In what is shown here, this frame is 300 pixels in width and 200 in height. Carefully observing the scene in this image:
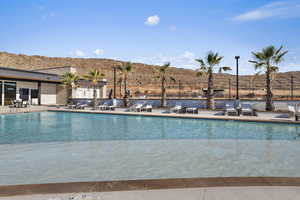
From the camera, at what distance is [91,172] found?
421 cm

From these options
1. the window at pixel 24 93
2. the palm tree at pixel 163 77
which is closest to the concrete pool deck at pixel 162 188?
the palm tree at pixel 163 77

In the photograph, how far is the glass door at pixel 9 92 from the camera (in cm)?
2231

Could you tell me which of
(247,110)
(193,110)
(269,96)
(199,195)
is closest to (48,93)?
(193,110)

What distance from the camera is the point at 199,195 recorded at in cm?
264

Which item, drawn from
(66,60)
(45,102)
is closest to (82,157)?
(45,102)

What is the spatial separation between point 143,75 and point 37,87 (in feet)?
149

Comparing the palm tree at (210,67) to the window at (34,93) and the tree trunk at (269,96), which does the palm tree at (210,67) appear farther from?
the window at (34,93)

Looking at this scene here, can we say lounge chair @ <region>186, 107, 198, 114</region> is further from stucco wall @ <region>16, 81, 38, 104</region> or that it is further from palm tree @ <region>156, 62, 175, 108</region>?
stucco wall @ <region>16, 81, 38, 104</region>

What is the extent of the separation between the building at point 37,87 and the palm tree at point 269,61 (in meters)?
19.4

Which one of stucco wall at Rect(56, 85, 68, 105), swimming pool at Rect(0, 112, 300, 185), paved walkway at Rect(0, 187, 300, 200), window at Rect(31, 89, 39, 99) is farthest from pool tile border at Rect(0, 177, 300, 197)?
stucco wall at Rect(56, 85, 68, 105)

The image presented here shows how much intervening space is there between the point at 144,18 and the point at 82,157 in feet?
41.2

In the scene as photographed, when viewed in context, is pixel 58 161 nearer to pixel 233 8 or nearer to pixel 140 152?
pixel 140 152

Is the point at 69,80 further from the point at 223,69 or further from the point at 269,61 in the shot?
the point at 269,61

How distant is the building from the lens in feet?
71.6
